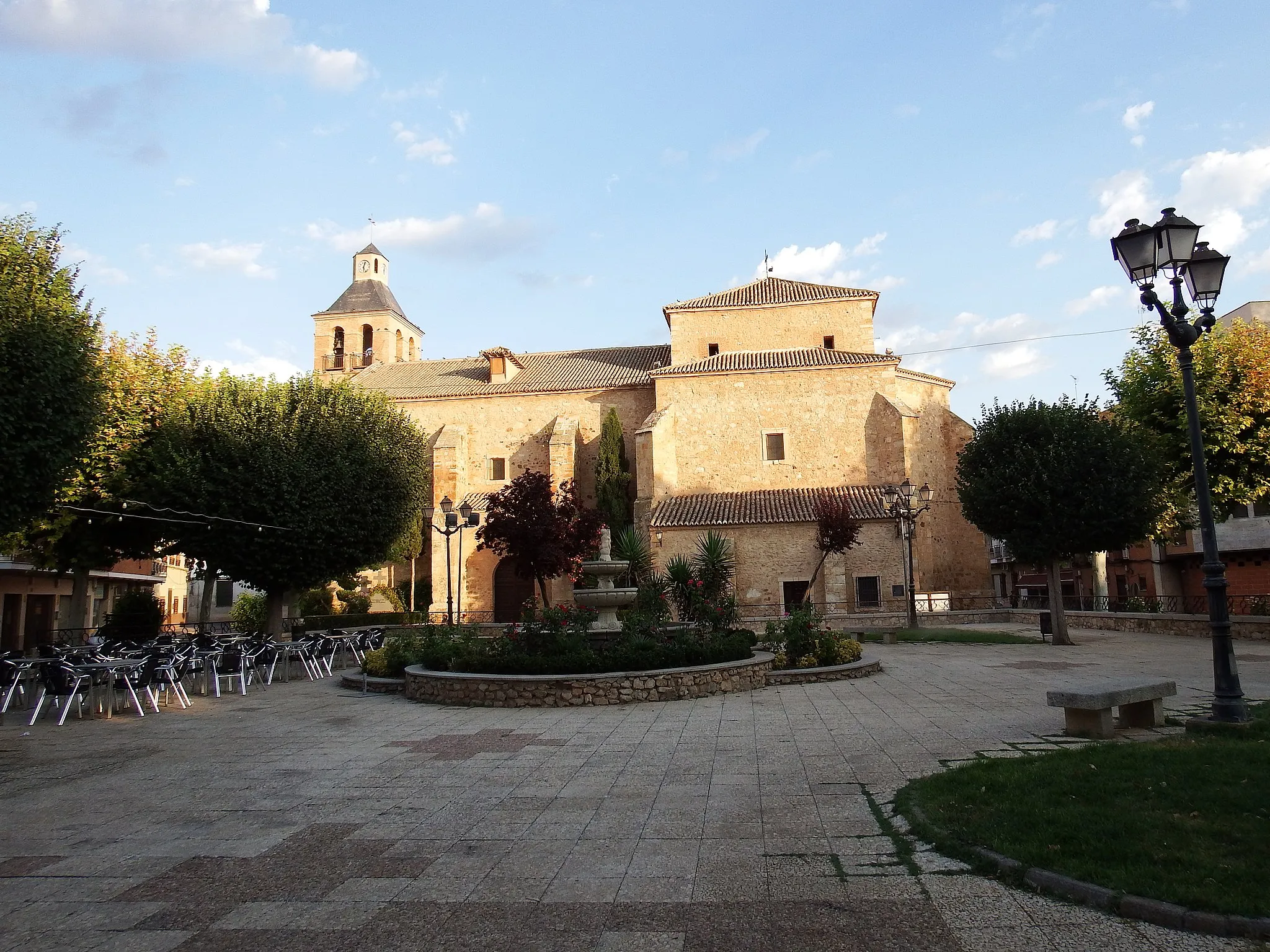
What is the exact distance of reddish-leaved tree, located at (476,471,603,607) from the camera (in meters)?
20.4

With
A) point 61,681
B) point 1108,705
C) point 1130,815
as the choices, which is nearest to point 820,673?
point 1108,705

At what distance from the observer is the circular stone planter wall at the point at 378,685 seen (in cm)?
1407

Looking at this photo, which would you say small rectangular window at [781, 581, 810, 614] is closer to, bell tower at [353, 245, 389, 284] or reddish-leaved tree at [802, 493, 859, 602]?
reddish-leaved tree at [802, 493, 859, 602]

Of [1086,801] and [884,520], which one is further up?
[884,520]

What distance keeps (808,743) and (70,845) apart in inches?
242

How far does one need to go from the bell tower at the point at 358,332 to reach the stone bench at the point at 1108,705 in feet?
132

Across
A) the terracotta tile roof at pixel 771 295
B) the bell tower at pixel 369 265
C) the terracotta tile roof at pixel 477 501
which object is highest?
the bell tower at pixel 369 265

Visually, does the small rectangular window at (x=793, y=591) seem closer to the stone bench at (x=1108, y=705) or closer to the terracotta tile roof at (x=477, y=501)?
the terracotta tile roof at (x=477, y=501)

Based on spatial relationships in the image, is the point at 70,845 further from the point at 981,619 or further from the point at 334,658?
the point at 981,619

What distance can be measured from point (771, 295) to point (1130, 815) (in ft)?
99.6

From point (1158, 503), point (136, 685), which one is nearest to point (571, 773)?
point (136, 685)

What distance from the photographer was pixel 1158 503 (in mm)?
20391

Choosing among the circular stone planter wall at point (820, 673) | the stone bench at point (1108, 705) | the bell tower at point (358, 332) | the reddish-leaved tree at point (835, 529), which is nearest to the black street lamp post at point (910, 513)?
the reddish-leaved tree at point (835, 529)

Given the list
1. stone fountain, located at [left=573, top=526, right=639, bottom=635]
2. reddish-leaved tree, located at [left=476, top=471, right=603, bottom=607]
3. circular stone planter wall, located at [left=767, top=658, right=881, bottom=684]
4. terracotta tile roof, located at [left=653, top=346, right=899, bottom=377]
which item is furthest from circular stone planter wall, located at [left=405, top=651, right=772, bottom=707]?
terracotta tile roof, located at [left=653, top=346, right=899, bottom=377]
